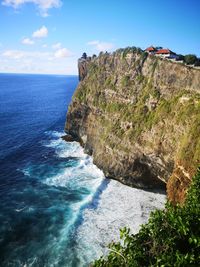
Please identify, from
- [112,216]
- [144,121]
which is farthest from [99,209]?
[144,121]

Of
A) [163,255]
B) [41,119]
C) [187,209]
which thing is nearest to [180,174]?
[187,209]

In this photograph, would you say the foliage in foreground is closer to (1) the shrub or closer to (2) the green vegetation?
(1) the shrub

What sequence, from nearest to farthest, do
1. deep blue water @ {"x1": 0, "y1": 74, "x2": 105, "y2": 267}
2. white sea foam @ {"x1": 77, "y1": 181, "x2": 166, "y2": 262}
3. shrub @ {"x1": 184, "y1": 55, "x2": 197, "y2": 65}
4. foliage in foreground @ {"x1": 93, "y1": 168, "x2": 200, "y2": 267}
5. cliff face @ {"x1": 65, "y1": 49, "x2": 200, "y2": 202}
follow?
foliage in foreground @ {"x1": 93, "y1": 168, "x2": 200, "y2": 267} < deep blue water @ {"x1": 0, "y1": 74, "x2": 105, "y2": 267} < white sea foam @ {"x1": 77, "y1": 181, "x2": 166, "y2": 262} < cliff face @ {"x1": 65, "y1": 49, "x2": 200, "y2": 202} < shrub @ {"x1": 184, "y1": 55, "x2": 197, "y2": 65}

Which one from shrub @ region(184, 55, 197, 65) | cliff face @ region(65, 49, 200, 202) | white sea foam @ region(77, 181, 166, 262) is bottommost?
white sea foam @ region(77, 181, 166, 262)

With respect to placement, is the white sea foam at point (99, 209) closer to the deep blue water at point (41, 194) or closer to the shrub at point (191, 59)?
the deep blue water at point (41, 194)

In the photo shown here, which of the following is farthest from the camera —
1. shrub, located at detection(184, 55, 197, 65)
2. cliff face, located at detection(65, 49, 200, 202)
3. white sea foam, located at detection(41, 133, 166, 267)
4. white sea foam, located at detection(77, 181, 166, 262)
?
shrub, located at detection(184, 55, 197, 65)

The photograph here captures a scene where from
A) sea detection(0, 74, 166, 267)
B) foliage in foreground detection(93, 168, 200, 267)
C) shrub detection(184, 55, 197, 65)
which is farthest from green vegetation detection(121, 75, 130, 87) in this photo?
foliage in foreground detection(93, 168, 200, 267)

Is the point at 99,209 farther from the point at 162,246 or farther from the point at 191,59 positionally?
the point at 191,59
